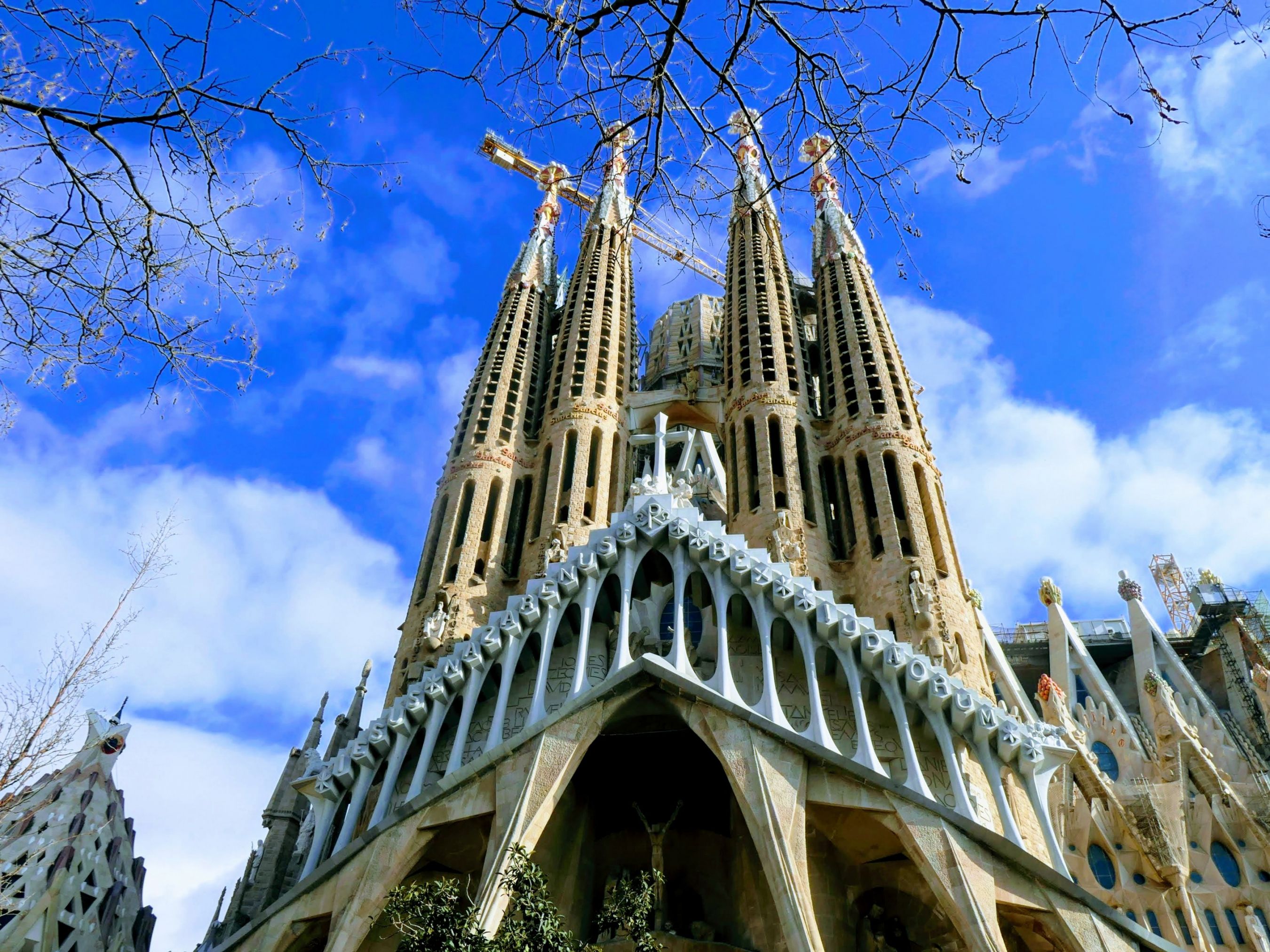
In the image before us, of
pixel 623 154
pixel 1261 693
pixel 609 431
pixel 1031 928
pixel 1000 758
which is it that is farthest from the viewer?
pixel 609 431

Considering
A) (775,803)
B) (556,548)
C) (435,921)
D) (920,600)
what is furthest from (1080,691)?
(435,921)

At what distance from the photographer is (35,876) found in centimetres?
1535

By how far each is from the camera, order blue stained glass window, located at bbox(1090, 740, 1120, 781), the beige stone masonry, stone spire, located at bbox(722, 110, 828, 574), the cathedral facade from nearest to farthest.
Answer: the beige stone masonry → the cathedral facade → stone spire, located at bbox(722, 110, 828, 574) → blue stained glass window, located at bbox(1090, 740, 1120, 781)

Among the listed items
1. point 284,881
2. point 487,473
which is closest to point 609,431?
point 487,473

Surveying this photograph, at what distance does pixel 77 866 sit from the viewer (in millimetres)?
16250

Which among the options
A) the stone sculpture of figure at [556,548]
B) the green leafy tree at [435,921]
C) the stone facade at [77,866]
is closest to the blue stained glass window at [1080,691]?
the stone sculpture of figure at [556,548]

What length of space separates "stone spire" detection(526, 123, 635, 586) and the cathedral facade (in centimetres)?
12

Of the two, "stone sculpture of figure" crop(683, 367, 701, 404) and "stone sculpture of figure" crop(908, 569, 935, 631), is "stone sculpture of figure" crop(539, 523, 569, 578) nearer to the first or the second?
"stone sculpture of figure" crop(908, 569, 935, 631)

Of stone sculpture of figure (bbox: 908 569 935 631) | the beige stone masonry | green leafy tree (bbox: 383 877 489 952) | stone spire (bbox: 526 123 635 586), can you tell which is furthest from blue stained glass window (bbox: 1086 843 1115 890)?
green leafy tree (bbox: 383 877 489 952)

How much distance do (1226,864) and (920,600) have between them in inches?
311

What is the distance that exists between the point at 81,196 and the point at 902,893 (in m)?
12.9

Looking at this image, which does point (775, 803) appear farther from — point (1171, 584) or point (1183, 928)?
point (1171, 584)

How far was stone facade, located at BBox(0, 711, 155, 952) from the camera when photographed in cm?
1494

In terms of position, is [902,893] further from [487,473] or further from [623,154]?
[487,473]
